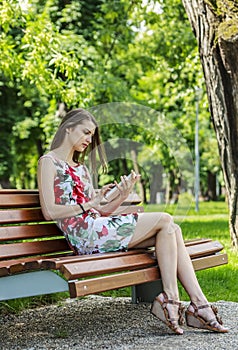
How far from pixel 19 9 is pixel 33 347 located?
608cm

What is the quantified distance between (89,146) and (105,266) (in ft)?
3.25

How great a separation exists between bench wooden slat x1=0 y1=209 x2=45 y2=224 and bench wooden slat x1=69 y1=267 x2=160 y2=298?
0.79 m

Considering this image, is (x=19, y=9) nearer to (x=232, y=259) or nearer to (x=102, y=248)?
(x=232, y=259)

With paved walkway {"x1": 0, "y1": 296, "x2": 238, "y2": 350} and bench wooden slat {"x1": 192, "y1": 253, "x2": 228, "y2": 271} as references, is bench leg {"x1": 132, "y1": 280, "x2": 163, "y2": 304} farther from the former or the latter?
bench wooden slat {"x1": 192, "y1": 253, "x2": 228, "y2": 271}

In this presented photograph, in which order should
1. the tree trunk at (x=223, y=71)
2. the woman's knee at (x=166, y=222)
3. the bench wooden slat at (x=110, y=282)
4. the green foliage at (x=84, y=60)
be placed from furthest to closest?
1. the green foliage at (x=84, y=60)
2. the tree trunk at (x=223, y=71)
3. the woman's knee at (x=166, y=222)
4. the bench wooden slat at (x=110, y=282)

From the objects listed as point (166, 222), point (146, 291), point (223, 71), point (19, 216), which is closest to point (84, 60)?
point (223, 71)

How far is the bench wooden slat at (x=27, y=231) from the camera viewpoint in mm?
4184

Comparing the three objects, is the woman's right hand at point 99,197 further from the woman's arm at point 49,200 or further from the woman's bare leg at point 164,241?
the woman's bare leg at point 164,241

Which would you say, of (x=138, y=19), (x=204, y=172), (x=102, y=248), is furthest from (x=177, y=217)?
(x=204, y=172)

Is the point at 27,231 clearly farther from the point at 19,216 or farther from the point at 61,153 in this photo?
the point at 61,153

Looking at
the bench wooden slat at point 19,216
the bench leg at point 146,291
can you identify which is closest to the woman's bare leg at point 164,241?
the bench wooden slat at point 19,216

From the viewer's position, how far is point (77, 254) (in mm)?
4234

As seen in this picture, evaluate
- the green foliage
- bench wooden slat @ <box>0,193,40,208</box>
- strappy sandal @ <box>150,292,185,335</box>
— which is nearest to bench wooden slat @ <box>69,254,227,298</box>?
strappy sandal @ <box>150,292,185,335</box>

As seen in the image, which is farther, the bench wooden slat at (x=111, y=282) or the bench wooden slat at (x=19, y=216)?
the bench wooden slat at (x=19, y=216)
